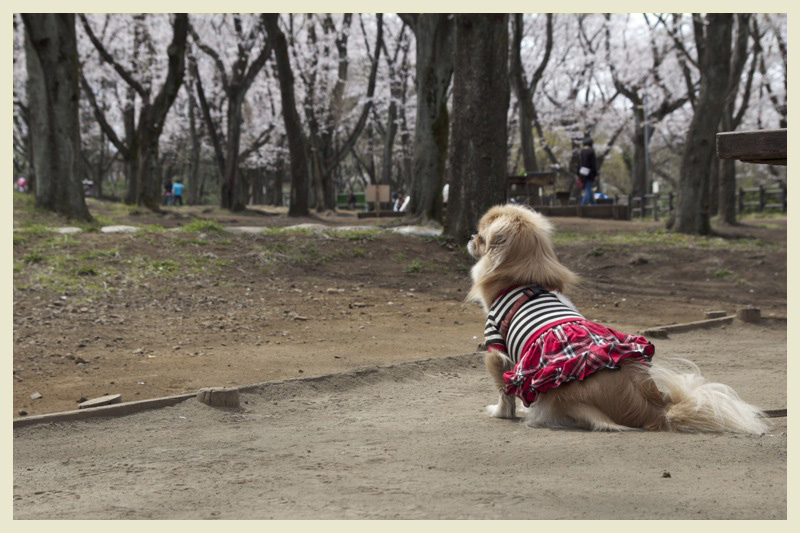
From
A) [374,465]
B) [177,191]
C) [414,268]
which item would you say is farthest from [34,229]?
[177,191]

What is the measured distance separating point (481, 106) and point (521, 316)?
8.18 m

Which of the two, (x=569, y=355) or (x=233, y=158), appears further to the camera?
(x=233, y=158)

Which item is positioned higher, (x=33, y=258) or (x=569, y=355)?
(x=33, y=258)

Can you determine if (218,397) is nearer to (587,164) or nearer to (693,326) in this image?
(693,326)

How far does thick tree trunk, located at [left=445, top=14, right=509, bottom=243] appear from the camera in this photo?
1264 centimetres

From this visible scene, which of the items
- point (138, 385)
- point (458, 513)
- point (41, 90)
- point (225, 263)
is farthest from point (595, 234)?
point (458, 513)

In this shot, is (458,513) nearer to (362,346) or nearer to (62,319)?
(362,346)

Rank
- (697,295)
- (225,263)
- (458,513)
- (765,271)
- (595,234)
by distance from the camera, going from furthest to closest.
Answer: (595,234), (765,271), (697,295), (225,263), (458,513)

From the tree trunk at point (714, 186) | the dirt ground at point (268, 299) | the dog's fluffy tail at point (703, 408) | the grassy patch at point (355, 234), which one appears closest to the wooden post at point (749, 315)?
the dirt ground at point (268, 299)

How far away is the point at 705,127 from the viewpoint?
677 inches

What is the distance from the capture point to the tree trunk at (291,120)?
72.9ft

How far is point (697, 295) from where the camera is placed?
12.3m

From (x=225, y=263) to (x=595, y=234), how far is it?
9.48 meters

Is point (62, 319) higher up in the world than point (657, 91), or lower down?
lower down
